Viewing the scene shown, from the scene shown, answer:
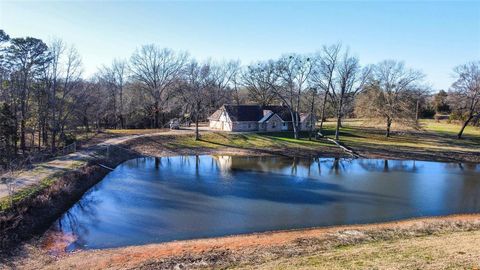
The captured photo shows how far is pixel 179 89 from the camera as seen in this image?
179 feet

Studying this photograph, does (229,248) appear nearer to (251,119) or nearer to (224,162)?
(224,162)

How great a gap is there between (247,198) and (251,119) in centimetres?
2843

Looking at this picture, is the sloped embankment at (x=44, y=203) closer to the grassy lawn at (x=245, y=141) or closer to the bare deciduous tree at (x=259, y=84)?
the grassy lawn at (x=245, y=141)

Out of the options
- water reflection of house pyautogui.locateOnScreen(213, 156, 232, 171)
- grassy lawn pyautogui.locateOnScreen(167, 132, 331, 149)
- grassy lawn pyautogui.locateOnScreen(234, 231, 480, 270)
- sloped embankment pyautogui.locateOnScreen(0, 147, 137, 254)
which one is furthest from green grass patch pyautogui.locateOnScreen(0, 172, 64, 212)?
grassy lawn pyautogui.locateOnScreen(167, 132, 331, 149)

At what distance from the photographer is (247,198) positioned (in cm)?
2411

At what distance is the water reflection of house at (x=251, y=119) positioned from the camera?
50.8 m

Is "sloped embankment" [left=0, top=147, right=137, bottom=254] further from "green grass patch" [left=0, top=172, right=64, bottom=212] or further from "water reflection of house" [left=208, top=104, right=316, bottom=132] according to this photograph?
"water reflection of house" [left=208, top=104, right=316, bottom=132]

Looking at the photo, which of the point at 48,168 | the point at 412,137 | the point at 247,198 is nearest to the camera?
the point at 247,198

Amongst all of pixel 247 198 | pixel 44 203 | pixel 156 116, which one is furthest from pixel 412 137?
pixel 44 203

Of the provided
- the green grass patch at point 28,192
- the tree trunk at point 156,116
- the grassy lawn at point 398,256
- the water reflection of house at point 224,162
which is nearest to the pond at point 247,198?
the water reflection of house at point 224,162

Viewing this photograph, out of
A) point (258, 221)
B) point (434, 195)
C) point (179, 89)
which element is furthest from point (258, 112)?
point (258, 221)

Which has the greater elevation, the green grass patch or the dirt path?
the dirt path

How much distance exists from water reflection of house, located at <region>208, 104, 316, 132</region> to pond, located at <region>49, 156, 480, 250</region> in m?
13.9

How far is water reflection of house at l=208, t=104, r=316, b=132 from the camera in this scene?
50.8m
